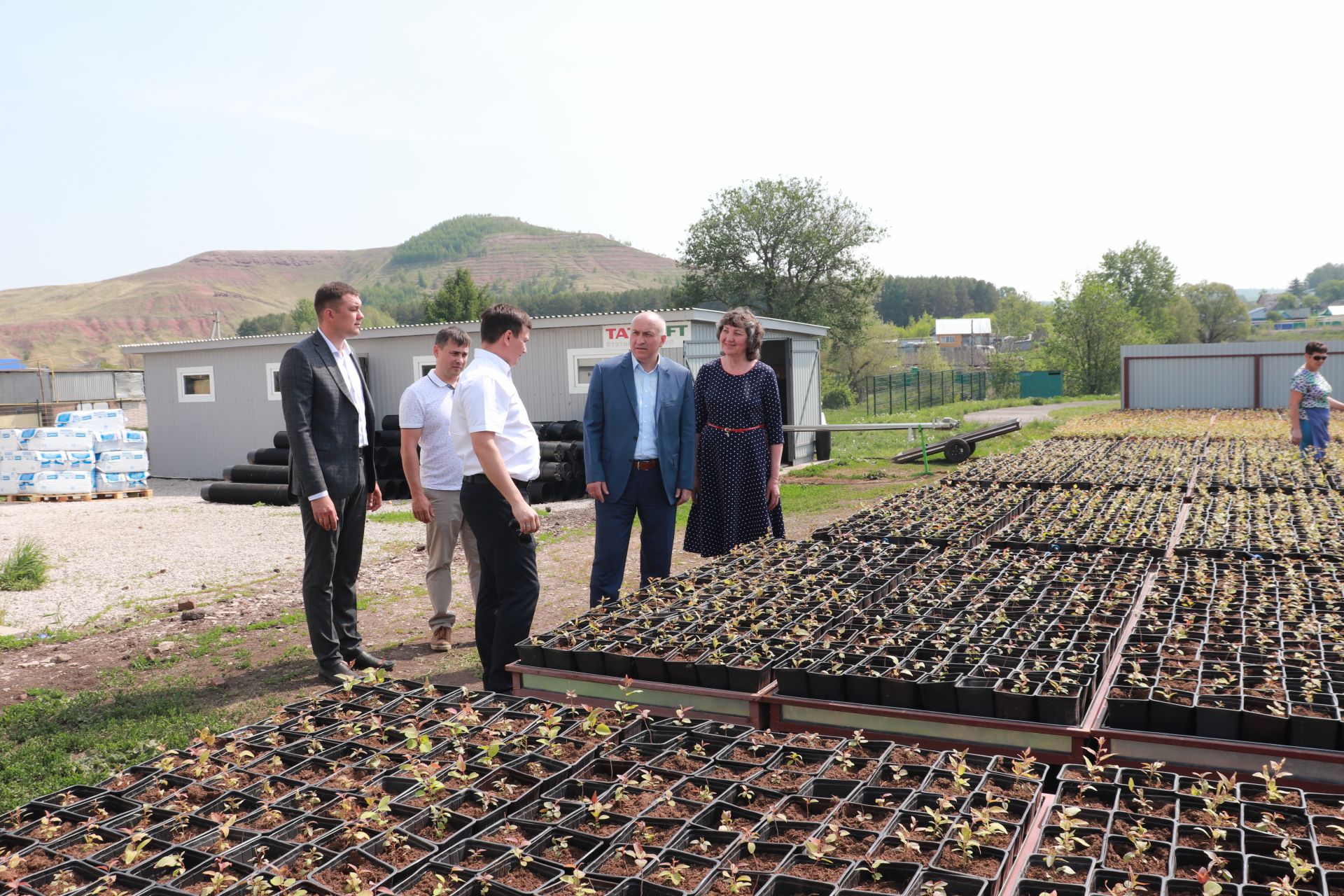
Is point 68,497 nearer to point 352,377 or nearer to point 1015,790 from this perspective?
point 352,377

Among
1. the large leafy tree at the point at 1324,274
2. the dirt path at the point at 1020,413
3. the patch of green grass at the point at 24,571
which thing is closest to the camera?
the patch of green grass at the point at 24,571

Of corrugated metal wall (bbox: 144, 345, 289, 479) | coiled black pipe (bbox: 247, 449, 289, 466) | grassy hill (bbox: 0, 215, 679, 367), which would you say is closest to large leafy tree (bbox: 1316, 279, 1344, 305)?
grassy hill (bbox: 0, 215, 679, 367)

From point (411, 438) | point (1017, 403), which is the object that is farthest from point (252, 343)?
point (1017, 403)

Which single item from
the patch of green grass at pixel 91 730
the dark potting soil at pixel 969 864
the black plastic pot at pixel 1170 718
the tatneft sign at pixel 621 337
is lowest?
the patch of green grass at pixel 91 730

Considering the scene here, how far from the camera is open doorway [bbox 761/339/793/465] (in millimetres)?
18141

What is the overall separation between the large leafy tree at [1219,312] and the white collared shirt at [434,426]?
8439cm

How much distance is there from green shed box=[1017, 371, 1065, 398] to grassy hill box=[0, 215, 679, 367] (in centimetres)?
8959

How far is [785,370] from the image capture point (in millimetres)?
18469

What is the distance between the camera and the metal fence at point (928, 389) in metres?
44.4

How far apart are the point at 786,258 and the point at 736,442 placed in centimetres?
4440

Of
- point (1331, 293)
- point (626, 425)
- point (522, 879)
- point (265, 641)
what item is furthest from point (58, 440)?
point (1331, 293)

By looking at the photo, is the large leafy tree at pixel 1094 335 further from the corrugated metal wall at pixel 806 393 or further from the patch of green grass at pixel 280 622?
the patch of green grass at pixel 280 622

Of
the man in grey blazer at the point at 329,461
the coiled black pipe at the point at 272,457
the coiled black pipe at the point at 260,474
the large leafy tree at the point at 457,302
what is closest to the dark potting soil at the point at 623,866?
the man in grey blazer at the point at 329,461

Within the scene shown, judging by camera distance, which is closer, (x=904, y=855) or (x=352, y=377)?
(x=904, y=855)
